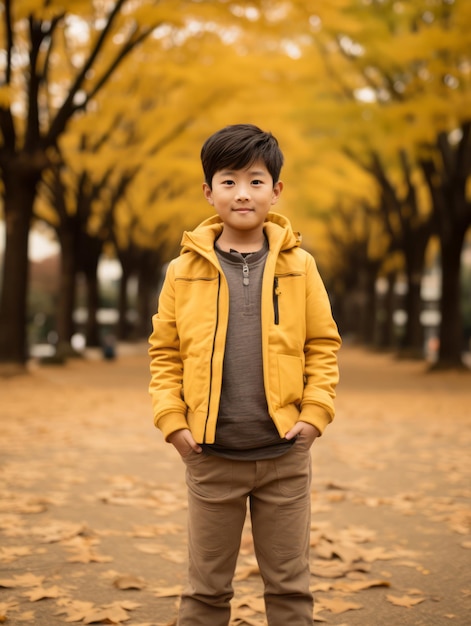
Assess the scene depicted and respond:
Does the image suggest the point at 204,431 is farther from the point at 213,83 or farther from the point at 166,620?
the point at 213,83

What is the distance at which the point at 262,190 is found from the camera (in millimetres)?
2373

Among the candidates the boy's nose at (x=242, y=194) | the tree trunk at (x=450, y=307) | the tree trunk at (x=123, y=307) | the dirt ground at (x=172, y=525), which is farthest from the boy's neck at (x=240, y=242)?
the tree trunk at (x=123, y=307)

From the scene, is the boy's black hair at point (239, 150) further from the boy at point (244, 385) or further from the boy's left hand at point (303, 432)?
the boy's left hand at point (303, 432)

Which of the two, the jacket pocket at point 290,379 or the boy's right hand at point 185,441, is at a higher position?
the jacket pocket at point 290,379

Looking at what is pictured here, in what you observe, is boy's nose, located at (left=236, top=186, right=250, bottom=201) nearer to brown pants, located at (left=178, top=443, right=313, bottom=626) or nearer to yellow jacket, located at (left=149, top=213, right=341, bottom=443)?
yellow jacket, located at (left=149, top=213, right=341, bottom=443)

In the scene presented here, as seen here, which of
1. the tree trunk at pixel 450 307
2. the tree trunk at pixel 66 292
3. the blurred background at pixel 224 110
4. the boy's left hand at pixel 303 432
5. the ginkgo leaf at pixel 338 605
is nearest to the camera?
the boy's left hand at pixel 303 432

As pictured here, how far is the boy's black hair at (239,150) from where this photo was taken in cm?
234

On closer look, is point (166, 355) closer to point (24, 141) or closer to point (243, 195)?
point (243, 195)

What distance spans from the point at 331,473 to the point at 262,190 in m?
3.80

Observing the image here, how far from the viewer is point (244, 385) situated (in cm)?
229

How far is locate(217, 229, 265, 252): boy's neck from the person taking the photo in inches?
95.9

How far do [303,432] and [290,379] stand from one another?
16 centimetres

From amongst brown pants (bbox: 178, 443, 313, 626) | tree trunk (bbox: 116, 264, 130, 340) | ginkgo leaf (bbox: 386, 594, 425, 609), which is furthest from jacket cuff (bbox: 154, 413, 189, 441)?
tree trunk (bbox: 116, 264, 130, 340)

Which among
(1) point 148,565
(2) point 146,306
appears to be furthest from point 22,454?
(2) point 146,306
